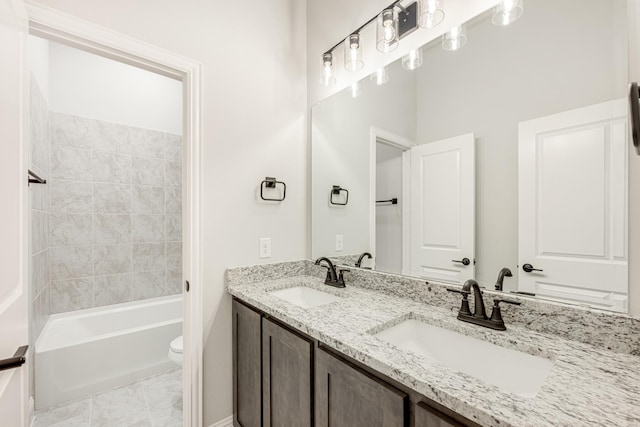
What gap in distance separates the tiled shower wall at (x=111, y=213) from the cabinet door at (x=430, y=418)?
2.93 m

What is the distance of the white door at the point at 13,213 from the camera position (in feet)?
2.48

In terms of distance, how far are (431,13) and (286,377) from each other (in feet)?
5.58

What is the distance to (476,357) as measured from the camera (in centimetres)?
95

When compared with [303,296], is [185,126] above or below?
above

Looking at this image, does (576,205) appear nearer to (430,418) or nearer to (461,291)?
(461,291)

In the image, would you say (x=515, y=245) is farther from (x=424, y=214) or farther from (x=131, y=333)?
(x=131, y=333)

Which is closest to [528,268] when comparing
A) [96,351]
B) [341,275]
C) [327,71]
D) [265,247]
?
[341,275]

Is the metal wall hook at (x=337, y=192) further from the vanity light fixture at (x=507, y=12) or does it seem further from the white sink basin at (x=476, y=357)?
the vanity light fixture at (x=507, y=12)

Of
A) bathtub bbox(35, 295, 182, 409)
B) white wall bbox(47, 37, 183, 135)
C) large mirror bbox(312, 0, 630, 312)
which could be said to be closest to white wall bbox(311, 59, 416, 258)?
large mirror bbox(312, 0, 630, 312)

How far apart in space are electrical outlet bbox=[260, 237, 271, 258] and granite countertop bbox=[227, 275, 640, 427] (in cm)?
57

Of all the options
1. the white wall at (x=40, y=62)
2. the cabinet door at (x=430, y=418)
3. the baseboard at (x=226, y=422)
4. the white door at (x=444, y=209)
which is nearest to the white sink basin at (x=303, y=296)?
the white door at (x=444, y=209)

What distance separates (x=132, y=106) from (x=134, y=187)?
812 millimetres

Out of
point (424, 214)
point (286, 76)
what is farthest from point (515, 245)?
point (286, 76)

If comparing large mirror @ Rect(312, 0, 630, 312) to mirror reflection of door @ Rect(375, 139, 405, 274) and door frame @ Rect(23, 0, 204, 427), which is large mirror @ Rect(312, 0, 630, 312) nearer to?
mirror reflection of door @ Rect(375, 139, 405, 274)
